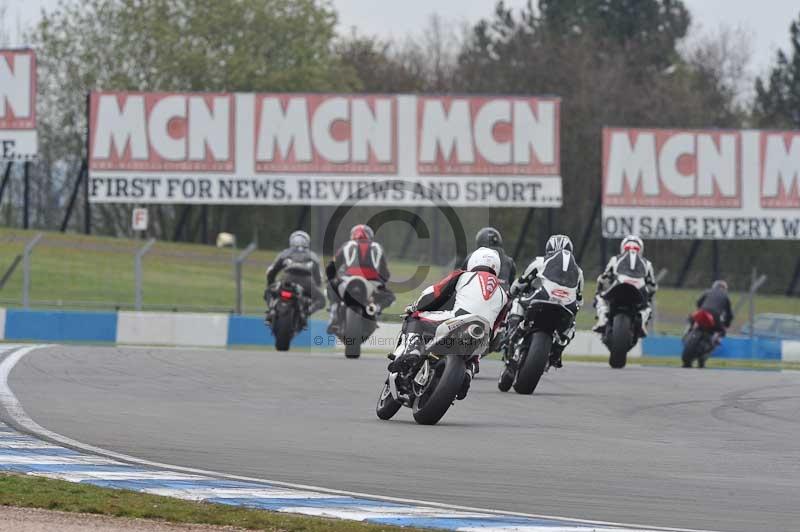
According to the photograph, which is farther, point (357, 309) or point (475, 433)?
point (357, 309)

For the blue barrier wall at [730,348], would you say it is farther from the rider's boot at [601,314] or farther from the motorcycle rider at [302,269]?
the motorcycle rider at [302,269]

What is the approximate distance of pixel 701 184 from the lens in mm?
42594

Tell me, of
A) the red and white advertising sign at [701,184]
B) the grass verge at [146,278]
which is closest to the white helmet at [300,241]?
the grass verge at [146,278]

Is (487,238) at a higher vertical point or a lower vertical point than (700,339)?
higher

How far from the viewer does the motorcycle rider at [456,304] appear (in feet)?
41.4

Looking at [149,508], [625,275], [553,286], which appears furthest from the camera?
[625,275]

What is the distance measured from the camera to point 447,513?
8195 mm

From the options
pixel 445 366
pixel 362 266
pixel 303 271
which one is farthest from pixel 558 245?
pixel 303 271

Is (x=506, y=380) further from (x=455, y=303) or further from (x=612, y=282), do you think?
(x=612, y=282)

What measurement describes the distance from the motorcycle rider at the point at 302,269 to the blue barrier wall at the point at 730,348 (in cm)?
937

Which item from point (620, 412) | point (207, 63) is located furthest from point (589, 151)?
point (620, 412)

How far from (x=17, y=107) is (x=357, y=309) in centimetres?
2390

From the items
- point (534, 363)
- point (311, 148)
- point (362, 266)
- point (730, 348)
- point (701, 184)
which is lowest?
point (730, 348)

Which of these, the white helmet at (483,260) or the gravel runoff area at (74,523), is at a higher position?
the white helmet at (483,260)
